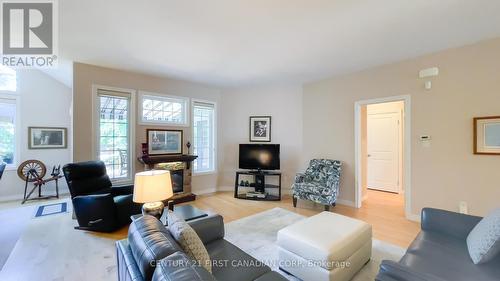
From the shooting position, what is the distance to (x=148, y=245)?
116 centimetres

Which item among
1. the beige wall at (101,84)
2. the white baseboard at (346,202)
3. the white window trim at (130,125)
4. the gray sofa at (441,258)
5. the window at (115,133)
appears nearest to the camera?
the gray sofa at (441,258)

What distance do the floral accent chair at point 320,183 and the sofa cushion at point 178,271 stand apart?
Answer: 318cm

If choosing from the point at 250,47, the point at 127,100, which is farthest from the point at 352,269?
Result: the point at 127,100

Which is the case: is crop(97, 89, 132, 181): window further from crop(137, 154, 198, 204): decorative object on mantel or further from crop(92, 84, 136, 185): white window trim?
crop(137, 154, 198, 204): decorative object on mantel

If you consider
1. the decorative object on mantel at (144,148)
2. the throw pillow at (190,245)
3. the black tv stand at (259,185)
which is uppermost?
the decorative object on mantel at (144,148)

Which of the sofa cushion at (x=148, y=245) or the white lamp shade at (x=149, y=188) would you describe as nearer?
the sofa cushion at (x=148, y=245)

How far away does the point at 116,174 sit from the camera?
13.6 ft

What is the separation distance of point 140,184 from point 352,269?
205 cm

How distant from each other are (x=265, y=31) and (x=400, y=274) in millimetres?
2515

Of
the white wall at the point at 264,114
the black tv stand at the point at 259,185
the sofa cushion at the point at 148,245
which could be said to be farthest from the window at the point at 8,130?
the sofa cushion at the point at 148,245

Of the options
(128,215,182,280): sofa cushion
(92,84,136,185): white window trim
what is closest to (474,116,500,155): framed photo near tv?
(128,215,182,280): sofa cushion

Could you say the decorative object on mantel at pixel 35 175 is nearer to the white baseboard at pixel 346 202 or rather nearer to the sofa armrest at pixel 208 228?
the sofa armrest at pixel 208 228

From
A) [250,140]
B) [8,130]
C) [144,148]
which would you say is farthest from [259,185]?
[8,130]

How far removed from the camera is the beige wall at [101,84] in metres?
3.66
